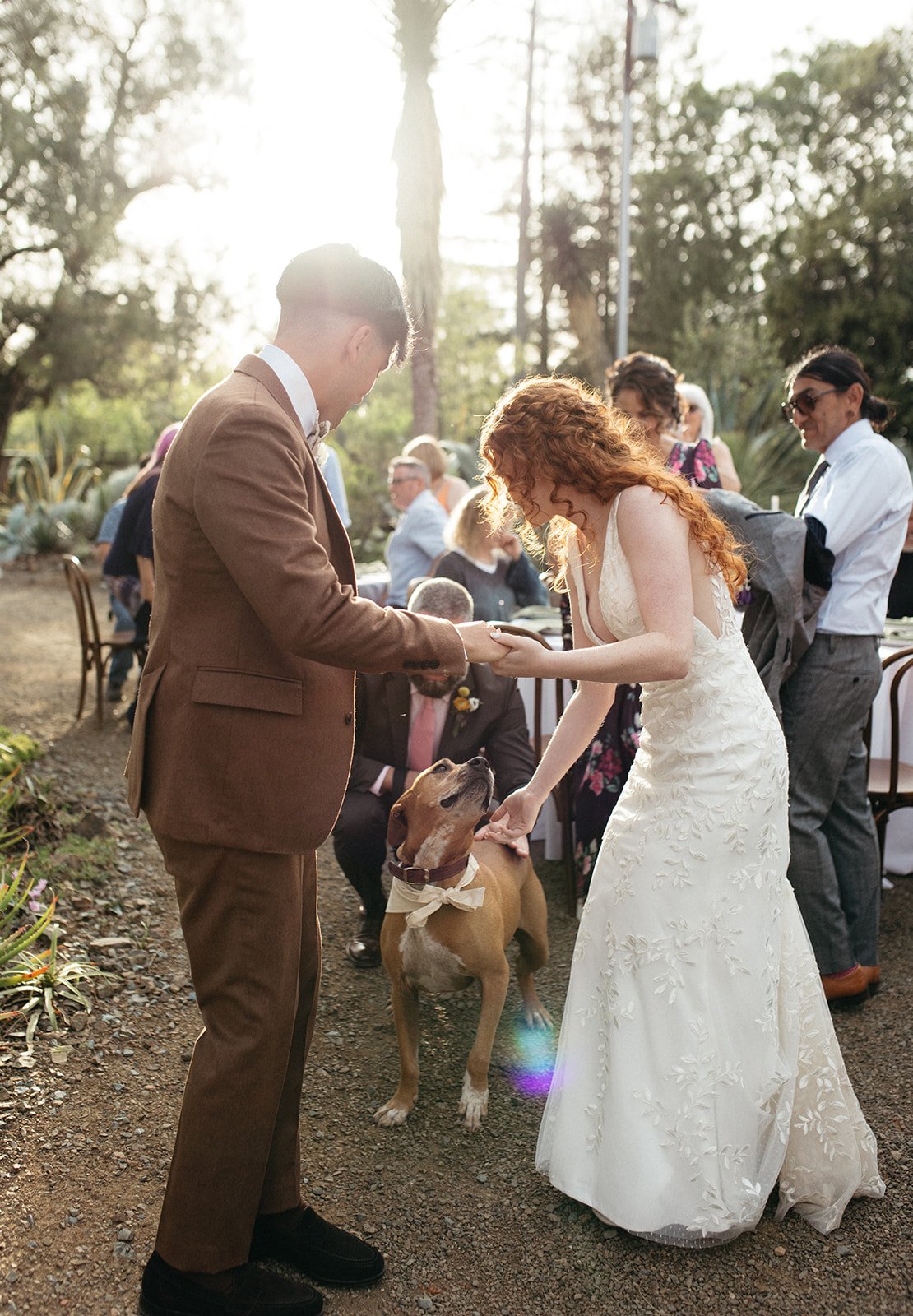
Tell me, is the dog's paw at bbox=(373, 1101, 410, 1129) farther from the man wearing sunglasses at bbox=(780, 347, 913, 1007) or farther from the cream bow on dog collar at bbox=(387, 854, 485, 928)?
the man wearing sunglasses at bbox=(780, 347, 913, 1007)

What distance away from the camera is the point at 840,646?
376 cm

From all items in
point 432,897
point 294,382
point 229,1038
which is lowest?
point 432,897

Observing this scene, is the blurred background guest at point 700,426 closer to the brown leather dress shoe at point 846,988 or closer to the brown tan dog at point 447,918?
the brown leather dress shoe at point 846,988

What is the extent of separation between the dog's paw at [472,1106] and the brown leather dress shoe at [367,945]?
111 cm

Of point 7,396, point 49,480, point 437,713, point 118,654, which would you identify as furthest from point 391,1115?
point 7,396

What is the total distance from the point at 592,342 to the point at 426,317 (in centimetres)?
1332

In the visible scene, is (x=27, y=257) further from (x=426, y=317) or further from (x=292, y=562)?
(x=292, y=562)

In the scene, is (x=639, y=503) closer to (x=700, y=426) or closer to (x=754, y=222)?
(x=700, y=426)

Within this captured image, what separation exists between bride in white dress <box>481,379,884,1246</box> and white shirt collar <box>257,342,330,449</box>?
535 mm

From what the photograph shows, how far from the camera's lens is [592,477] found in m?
2.53

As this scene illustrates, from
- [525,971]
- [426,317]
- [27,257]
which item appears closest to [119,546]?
[525,971]

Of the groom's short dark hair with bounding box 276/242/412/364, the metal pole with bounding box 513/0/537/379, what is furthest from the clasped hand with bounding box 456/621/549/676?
the metal pole with bounding box 513/0/537/379

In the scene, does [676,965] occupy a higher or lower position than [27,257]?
lower

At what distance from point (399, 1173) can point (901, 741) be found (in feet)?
10.0
